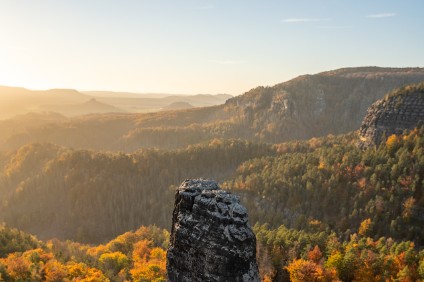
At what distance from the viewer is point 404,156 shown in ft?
548

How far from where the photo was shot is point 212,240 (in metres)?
31.1

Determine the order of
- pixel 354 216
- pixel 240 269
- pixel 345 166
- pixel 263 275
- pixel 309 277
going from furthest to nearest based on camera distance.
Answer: pixel 345 166, pixel 354 216, pixel 263 275, pixel 309 277, pixel 240 269

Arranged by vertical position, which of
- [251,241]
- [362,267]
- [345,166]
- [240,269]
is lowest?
[362,267]

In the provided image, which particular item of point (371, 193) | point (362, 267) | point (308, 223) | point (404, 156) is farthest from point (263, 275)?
point (404, 156)

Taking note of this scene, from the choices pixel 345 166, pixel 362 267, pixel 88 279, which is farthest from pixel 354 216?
pixel 88 279

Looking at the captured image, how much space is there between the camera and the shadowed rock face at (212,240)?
30.8 m

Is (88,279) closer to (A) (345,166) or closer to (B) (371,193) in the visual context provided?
(B) (371,193)

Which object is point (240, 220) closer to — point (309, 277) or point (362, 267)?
point (309, 277)

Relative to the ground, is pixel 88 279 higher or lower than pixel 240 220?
lower

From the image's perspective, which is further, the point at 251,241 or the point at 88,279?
the point at 88,279

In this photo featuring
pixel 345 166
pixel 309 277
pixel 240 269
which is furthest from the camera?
pixel 345 166

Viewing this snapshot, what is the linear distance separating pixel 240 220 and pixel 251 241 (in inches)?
86.3

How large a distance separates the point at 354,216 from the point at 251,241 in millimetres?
145857

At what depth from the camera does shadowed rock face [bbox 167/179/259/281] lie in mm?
30766
